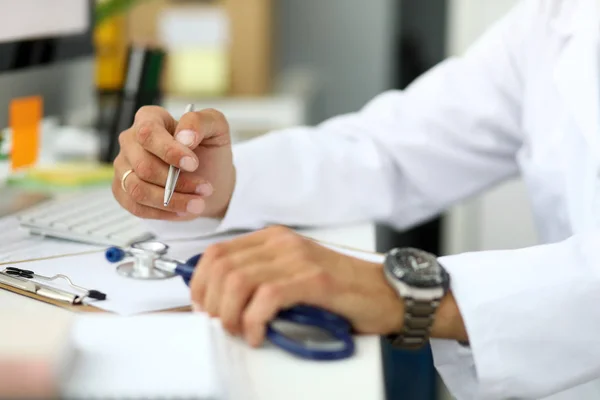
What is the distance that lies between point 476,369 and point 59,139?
100cm

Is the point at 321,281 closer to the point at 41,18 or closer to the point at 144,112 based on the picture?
the point at 144,112

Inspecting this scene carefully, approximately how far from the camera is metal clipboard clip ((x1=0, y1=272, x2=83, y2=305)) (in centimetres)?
62

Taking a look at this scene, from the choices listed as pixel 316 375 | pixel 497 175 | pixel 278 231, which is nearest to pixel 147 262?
pixel 278 231

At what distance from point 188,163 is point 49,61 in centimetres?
47

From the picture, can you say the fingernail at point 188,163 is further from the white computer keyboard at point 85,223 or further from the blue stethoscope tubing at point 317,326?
the blue stethoscope tubing at point 317,326

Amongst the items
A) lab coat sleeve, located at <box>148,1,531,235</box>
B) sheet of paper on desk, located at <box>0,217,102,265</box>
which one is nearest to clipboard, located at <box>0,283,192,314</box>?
sheet of paper on desk, located at <box>0,217,102,265</box>

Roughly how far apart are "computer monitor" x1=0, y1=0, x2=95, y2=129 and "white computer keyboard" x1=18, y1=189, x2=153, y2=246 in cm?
17

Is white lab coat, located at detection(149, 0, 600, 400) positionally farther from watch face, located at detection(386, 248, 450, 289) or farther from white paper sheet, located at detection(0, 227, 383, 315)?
white paper sheet, located at detection(0, 227, 383, 315)

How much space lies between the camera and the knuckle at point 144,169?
0.74m

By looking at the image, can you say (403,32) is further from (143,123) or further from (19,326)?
(19,326)

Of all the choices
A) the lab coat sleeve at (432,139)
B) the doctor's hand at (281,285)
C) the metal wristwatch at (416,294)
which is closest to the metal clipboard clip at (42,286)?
the doctor's hand at (281,285)

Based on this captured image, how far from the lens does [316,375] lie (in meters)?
0.49

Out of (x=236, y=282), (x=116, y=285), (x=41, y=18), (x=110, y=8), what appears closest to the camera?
(x=236, y=282)

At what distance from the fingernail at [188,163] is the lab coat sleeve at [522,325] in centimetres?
24
